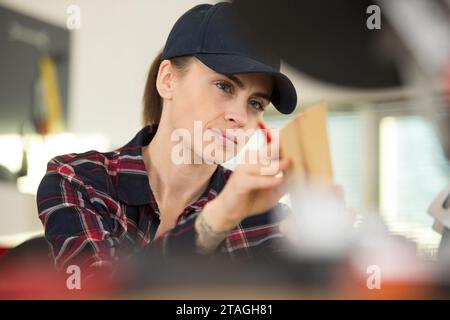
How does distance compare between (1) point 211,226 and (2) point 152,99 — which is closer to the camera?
(1) point 211,226

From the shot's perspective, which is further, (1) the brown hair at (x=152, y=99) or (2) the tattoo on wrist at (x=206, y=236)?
(1) the brown hair at (x=152, y=99)

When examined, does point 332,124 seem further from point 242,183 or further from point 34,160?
point 34,160

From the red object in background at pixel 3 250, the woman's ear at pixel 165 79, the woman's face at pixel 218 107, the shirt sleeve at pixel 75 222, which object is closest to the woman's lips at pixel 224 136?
the woman's face at pixel 218 107

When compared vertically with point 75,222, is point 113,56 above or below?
above

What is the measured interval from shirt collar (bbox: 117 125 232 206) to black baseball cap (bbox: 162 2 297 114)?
0.14 metres

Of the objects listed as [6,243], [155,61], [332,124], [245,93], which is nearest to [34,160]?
[6,243]

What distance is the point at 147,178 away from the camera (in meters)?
1.08

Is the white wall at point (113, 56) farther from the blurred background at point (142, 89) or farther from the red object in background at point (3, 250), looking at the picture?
the red object in background at point (3, 250)

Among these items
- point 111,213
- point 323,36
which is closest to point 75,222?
point 111,213

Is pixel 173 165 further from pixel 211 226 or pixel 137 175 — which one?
pixel 211 226

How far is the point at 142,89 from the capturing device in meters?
1.09

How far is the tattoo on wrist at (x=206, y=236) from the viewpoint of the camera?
93 centimetres

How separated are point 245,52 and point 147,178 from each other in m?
0.27

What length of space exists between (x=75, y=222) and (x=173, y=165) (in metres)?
0.19
